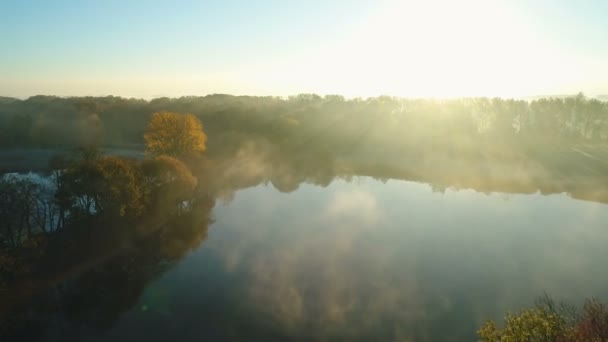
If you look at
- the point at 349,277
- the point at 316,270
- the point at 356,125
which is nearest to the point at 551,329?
the point at 349,277

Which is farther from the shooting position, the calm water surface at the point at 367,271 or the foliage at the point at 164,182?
the foliage at the point at 164,182

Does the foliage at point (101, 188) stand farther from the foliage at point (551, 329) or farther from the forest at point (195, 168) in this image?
the foliage at point (551, 329)

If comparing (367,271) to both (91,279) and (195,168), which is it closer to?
(91,279)

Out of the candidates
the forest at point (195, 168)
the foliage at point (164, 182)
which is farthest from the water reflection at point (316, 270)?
the foliage at point (164, 182)

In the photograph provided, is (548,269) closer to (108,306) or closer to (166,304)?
(166,304)

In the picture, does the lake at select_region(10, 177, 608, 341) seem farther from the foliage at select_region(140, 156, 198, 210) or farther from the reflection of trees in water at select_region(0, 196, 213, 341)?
the foliage at select_region(140, 156, 198, 210)

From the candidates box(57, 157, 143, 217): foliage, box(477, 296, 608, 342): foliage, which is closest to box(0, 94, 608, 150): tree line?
box(57, 157, 143, 217): foliage
